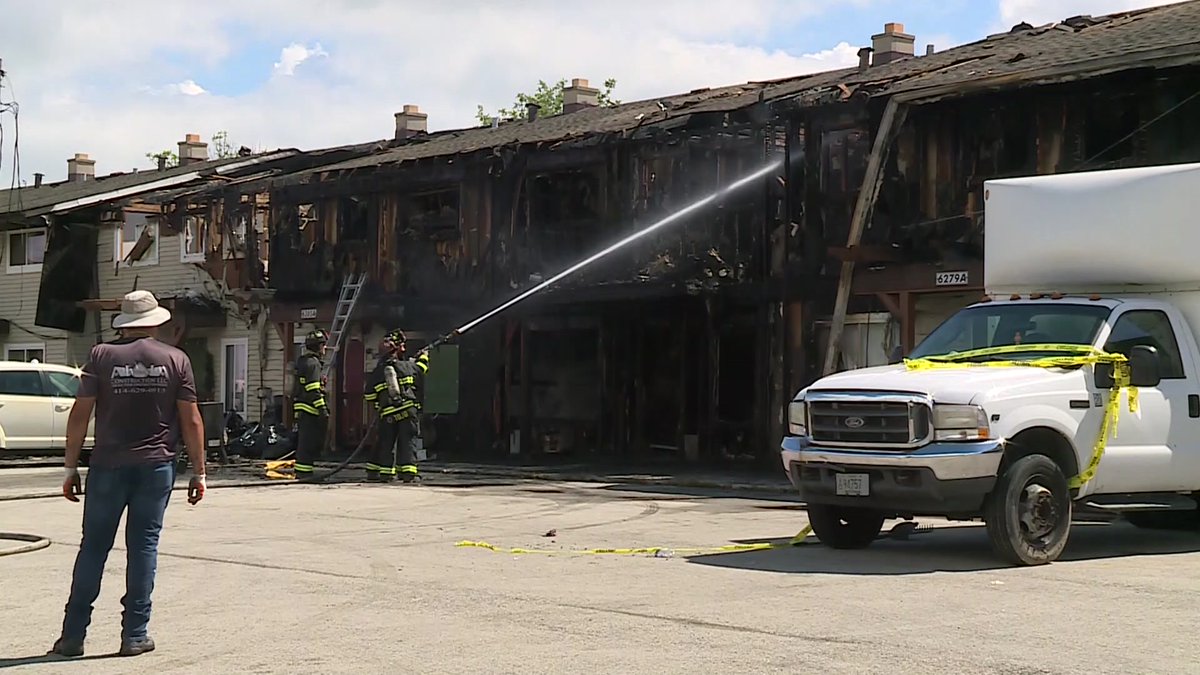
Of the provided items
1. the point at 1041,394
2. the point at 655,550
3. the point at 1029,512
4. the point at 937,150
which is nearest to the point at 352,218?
the point at 937,150

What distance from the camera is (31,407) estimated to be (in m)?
26.1

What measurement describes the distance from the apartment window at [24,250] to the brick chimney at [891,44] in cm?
2100

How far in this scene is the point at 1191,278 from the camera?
40.2 feet

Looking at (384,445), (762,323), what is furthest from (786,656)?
(762,323)

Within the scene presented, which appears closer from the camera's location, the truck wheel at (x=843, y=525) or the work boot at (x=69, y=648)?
the work boot at (x=69, y=648)

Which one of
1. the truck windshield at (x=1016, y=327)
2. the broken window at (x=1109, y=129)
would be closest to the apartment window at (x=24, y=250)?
the broken window at (x=1109, y=129)

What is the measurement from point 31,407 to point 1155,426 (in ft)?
64.8

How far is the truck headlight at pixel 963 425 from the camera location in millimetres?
10852

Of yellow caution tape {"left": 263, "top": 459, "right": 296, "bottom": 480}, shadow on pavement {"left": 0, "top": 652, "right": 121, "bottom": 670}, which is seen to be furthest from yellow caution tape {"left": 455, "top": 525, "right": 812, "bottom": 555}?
yellow caution tape {"left": 263, "top": 459, "right": 296, "bottom": 480}

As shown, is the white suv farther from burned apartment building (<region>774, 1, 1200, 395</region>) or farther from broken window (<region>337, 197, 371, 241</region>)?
burned apartment building (<region>774, 1, 1200, 395</region>)

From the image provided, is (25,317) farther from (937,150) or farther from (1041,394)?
(1041,394)

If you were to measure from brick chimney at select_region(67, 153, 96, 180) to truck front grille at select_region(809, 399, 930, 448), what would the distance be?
39.4 m

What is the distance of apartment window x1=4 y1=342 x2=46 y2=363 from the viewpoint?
1503 inches

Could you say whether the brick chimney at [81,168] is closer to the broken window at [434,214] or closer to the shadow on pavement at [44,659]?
the broken window at [434,214]
